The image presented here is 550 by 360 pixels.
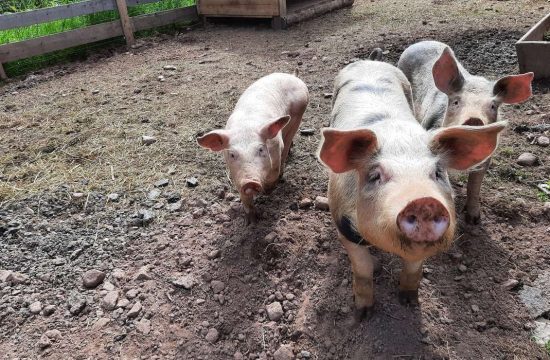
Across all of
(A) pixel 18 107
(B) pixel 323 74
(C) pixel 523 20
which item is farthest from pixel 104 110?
(C) pixel 523 20

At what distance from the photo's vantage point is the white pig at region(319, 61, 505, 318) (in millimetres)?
1663

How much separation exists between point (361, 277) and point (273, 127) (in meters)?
1.39

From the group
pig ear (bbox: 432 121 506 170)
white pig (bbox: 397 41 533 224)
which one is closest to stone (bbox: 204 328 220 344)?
pig ear (bbox: 432 121 506 170)

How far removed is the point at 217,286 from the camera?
2.99 m

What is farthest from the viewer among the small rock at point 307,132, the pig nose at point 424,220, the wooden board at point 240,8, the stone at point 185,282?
the wooden board at point 240,8

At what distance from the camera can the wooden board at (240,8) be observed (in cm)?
879

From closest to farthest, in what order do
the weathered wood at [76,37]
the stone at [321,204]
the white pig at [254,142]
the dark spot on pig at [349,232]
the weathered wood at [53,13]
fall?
the dark spot on pig at [349,232]
the white pig at [254,142]
the stone at [321,204]
the weathered wood at [53,13]
the weathered wood at [76,37]

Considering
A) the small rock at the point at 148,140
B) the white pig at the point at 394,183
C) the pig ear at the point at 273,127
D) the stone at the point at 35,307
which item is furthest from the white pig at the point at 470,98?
the stone at the point at 35,307

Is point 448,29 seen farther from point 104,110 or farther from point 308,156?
point 104,110

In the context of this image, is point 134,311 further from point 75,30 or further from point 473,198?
point 75,30

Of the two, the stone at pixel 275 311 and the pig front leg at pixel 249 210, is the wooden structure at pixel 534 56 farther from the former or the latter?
the stone at pixel 275 311

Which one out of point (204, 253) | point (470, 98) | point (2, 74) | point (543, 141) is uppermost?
point (470, 98)

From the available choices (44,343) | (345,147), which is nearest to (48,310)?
(44,343)

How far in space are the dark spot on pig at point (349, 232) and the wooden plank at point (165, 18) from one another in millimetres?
7778
